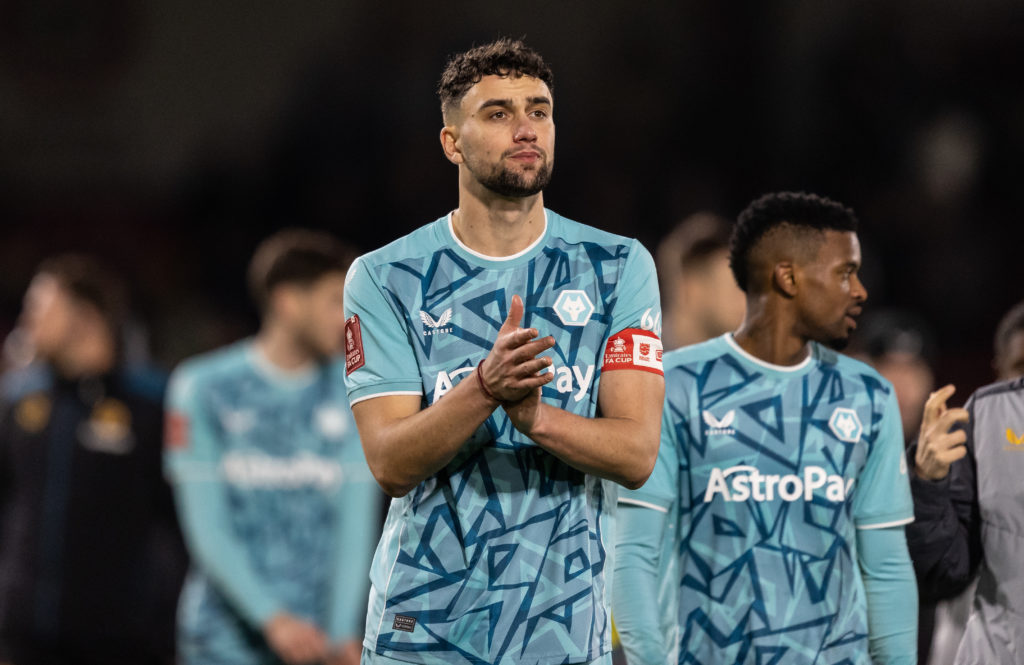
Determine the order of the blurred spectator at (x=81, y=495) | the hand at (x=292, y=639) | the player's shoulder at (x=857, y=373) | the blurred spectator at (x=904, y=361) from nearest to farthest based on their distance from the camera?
1. the player's shoulder at (x=857, y=373)
2. the hand at (x=292, y=639)
3. the blurred spectator at (x=81, y=495)
4. the blurred spectator at (x=904, y=361)

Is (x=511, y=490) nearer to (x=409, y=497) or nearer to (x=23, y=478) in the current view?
(x=409, y=497)

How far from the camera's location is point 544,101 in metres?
3.18

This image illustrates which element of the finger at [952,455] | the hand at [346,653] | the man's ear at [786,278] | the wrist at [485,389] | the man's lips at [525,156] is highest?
the man's lips at [525,156]

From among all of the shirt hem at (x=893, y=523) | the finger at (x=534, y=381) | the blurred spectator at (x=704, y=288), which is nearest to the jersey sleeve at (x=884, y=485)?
the shirt hem at (x=893, y=523)

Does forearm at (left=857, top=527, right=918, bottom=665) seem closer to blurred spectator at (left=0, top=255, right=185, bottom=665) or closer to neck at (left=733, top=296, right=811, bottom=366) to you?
neck at (left=733, top=296, right=811, bottom=366)

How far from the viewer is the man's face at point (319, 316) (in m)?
5.33

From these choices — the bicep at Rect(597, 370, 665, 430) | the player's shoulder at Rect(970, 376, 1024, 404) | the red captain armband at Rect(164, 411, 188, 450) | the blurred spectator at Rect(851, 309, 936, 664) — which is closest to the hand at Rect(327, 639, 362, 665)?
the red captain armband at Rect(164, 411, 188, 450)

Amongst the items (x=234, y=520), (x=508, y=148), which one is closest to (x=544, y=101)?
(x=508, y=148)

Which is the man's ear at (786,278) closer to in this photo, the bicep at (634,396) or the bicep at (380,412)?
the bicep at (634,396)

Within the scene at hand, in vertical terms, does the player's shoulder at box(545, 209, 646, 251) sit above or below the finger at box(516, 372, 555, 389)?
above

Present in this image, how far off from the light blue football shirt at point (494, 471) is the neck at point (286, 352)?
2.14 meters

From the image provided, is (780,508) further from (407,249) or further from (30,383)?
(30,383)

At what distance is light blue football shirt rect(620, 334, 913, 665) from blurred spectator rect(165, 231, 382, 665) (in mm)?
1796

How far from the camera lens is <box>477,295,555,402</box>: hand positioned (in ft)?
9.00
